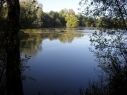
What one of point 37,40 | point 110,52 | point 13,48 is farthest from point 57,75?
point 37,40

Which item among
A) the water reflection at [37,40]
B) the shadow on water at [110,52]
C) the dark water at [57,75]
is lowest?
the dark water at [57,75]

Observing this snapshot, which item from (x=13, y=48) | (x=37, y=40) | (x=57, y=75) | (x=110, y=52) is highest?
(x=13, y=48)

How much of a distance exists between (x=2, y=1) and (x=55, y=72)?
7.03m

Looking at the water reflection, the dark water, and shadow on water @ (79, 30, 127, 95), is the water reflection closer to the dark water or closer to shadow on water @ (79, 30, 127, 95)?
the dark water

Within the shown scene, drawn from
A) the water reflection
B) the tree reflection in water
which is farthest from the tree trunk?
the tree reflection in water

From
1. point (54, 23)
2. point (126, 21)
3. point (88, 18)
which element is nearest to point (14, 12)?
point (88, 18)

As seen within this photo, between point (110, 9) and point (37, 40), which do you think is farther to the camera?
point (37, 40)

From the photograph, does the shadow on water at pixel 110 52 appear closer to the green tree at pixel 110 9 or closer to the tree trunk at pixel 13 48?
the green tree at pixel 110 9

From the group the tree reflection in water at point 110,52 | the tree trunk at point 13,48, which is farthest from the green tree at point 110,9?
the tree trunk at point 13,48

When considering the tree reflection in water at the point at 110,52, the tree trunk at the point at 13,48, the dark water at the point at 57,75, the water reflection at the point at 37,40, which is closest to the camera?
the tree trunk at the point at 13,48

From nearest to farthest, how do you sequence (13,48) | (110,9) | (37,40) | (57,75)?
(13,48) < (110,9) < (57,75) < (37,40)

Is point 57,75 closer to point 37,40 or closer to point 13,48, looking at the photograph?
point 13,48

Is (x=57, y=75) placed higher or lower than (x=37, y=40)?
lower

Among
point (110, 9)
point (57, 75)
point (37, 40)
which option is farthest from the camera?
point (37, 40)
